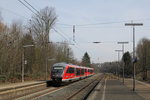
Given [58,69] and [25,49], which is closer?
[58,69]

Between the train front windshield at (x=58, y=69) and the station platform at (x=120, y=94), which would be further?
the train front windshield at (x=58, y=69)

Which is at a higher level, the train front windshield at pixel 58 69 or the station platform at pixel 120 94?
the train front windshield at pixel 58 69

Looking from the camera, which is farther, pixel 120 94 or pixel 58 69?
pixel 58 69

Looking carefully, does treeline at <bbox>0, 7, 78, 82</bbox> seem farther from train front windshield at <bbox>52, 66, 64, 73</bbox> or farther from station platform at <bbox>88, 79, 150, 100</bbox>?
station platform at <bbox>88, 79, 150, 100</bbox>

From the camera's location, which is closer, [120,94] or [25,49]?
[120,94]

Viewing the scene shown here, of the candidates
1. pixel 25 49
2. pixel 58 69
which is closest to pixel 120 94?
pixel 58 69

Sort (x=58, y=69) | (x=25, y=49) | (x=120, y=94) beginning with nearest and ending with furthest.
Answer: (x=120, y=94)
(x=58, y=69)
(x=25, y=49)

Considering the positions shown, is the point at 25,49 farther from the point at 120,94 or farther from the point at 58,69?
the point at 120,94

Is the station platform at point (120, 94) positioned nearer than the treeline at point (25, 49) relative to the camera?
Yes

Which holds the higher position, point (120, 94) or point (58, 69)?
point (58, 69)

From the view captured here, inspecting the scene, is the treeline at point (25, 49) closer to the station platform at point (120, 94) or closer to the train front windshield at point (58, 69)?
the train front windshield at point (58, 69)

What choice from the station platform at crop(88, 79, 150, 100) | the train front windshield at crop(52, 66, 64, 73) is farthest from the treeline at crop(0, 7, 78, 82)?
the station platform at crop(88, 79, 150, 100)

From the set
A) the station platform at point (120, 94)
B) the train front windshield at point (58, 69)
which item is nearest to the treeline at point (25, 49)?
the train front windshield at point (58, 69)

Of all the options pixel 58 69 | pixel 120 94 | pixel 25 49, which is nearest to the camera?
pixel 120 94
